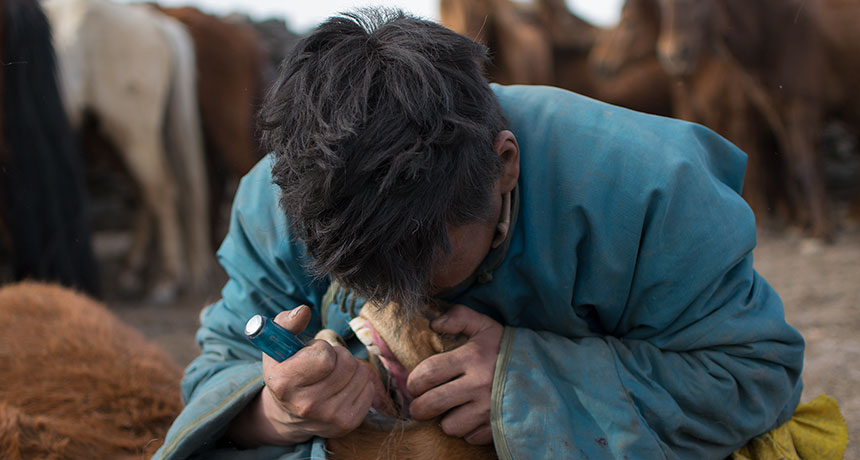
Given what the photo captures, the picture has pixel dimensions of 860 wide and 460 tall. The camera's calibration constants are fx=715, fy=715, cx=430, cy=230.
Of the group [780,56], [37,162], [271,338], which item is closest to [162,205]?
[37,162]

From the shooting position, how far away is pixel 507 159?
117cm

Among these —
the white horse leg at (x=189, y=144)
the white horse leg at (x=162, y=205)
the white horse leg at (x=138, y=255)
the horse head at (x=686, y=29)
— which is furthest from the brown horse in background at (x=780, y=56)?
the white horse leg at (x=138, y=255)

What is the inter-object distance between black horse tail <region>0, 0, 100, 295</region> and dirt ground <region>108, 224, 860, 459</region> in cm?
69

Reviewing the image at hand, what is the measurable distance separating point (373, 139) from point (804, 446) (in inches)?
42.4

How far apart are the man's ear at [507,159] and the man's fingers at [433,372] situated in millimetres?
287

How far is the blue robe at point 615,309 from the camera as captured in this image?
1.18 meters

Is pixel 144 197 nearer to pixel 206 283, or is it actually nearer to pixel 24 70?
pixel 206 283

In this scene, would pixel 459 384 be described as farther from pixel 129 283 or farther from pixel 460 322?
pixel 129 283

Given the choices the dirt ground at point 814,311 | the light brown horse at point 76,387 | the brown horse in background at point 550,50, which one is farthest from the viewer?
the brown horse in background at point 550,50

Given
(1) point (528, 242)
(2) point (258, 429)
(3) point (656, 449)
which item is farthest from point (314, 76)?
(3) point (656, 449)

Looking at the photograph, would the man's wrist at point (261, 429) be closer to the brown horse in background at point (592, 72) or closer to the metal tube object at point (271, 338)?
the metal tube object at point (271, 338)

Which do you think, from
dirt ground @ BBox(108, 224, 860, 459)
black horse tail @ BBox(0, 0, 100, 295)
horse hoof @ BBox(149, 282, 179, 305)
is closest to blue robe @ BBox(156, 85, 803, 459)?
dirt ground @ BBox(108, 224, 860, 459)

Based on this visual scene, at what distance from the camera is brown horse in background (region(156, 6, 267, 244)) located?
Answer: 533cm

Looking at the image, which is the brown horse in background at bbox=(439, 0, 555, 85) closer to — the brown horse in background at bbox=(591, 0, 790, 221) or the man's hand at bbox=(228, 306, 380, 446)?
the brown horse in background at bbox=(591, 0, 790, 221)
